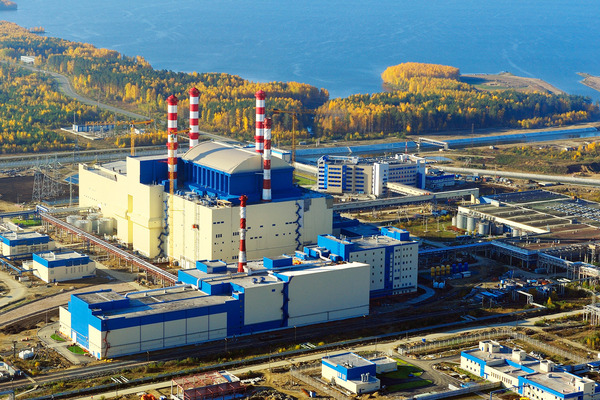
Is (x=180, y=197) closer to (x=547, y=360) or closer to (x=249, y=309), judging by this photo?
(x=249, y=309)

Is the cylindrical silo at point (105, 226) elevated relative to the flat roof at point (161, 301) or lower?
elevated

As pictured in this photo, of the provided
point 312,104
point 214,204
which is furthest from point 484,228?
→ point 312,104

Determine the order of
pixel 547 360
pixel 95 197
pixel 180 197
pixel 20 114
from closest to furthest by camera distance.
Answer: pixel 547 360
pixel 180 197
pixel 95 197
pixel 20 114

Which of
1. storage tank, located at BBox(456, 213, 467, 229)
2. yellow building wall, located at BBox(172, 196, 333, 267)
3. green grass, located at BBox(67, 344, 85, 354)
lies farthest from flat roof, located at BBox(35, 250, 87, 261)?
storage tank, located at BBox(456, 213, 467, 229)

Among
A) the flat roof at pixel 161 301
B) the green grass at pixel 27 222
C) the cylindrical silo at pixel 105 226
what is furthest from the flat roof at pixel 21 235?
the flat roof at pixel 161 301

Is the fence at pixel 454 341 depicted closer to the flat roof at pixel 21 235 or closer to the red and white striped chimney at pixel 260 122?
the red and white striped chimney at pixel 260 122

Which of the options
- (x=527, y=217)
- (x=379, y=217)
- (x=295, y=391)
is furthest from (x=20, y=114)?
(x=295, y=391)
